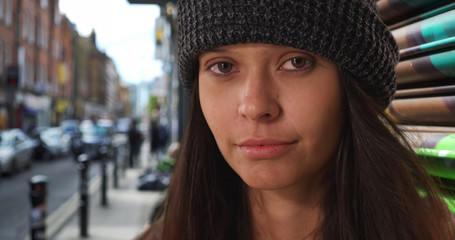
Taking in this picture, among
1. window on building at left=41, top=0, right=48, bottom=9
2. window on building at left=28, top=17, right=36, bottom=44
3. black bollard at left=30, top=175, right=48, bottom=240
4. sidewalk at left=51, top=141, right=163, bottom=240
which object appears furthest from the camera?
window on building at left=41, top=0, right=48, bottom=9

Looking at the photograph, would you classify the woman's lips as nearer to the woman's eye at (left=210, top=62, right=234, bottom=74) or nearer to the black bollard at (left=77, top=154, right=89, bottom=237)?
the woman's eye at (left=210, top=62, right=234, bottom=74)

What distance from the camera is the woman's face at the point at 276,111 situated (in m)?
1.16

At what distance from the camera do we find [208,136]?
Answer: 1.55 m

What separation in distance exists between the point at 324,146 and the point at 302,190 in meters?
0.19

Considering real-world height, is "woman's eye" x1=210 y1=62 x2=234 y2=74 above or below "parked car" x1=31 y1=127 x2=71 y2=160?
above

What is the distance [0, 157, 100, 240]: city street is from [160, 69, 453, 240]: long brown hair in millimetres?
5571

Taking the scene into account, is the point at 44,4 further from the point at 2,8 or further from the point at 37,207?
the point at 37,207

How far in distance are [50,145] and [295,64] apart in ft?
61.3

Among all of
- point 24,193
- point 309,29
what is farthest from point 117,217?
point 309,29

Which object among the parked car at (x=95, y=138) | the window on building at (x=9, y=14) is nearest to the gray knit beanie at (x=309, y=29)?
the parked car at (x=95, y=138)

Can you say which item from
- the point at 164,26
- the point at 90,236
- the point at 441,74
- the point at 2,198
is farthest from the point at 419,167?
the point at 2,198

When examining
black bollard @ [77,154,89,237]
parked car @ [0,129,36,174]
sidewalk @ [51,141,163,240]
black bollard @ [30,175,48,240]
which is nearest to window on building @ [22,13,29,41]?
parked car @ [0,129,36,174]

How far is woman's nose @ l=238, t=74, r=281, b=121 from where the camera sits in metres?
1.13

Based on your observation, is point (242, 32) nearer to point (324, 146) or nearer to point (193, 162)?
point (324, 146)
